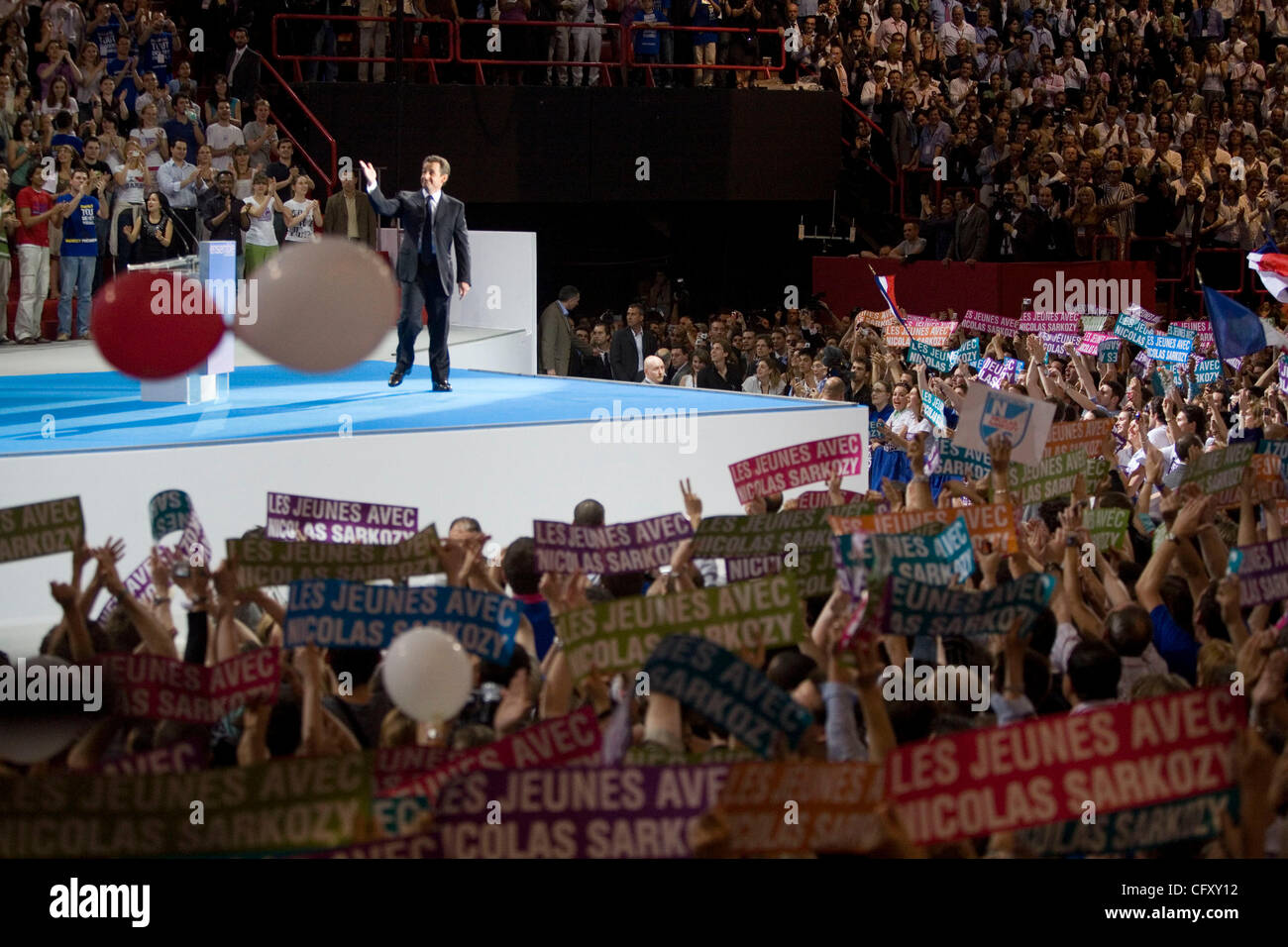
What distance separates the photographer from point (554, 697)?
12.0 feet

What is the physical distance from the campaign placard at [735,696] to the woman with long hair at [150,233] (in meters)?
9.06

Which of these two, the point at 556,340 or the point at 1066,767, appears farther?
the point at 556,340

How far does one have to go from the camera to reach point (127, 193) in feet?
38.0

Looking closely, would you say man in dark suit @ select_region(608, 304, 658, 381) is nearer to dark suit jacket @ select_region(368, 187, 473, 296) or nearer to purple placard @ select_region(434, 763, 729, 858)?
dark suit jacket @ select_region(368, 187, 473, 296)

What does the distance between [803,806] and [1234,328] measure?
24.2ft

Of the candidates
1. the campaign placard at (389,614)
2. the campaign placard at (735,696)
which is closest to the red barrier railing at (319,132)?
the campaign placard at (389,614)

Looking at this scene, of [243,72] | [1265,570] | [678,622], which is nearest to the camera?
[678,622]

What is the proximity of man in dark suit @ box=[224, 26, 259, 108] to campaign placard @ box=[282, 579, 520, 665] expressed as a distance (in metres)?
11.1

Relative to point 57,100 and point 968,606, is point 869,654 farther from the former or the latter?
point 57,100

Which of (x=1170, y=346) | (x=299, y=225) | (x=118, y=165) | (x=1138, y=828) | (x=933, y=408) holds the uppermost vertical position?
(x=118, y=165)

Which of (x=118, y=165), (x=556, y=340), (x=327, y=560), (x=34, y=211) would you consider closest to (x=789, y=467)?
(x=327, y=560)

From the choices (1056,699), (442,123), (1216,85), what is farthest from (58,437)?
(1216,85)

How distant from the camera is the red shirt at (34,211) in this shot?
11.0m

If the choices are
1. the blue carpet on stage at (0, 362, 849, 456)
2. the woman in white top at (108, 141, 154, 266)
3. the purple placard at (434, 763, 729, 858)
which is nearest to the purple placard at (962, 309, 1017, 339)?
the blue carpet on stage at (0, 362, 849, 456)
